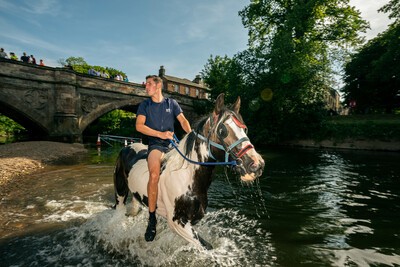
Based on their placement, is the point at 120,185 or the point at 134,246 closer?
the point at 134,246

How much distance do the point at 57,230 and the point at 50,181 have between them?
211 inches

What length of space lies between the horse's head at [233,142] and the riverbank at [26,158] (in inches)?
351

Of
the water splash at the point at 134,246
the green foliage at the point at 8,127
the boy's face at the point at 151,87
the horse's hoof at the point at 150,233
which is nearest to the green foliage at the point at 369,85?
the water splash at the point at 134,246

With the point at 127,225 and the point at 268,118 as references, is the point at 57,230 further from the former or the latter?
the point at 268,118

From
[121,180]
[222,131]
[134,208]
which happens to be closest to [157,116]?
[222,131]

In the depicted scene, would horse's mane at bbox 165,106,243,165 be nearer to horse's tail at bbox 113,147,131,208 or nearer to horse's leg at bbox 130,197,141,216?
horse's tail at bbox 113,147,131,208

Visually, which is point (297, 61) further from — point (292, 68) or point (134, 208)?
point (134, 208)

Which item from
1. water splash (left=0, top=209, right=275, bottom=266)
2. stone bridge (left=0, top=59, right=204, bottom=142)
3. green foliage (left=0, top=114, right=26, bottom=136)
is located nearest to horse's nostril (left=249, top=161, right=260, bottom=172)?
water splash (left=0, top=209, right=275, bottom=266)

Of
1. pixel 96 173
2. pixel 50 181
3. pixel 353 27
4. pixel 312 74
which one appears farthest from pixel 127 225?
pixel 353 27

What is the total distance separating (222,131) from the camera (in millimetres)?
2932

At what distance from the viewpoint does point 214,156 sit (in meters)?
3.11

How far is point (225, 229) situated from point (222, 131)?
2991 mm

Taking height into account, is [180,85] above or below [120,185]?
above

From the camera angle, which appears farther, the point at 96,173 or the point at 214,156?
the point at 96,173
